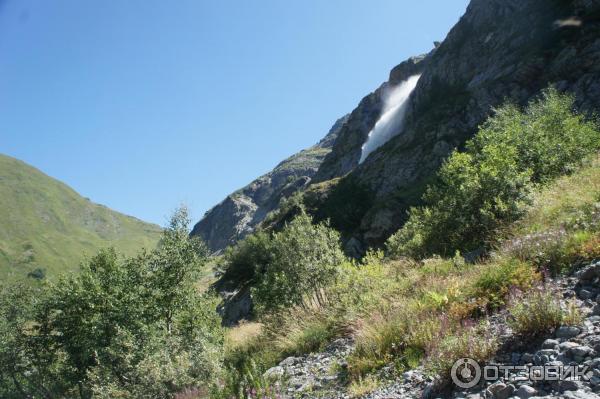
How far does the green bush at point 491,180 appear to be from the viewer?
661 inches

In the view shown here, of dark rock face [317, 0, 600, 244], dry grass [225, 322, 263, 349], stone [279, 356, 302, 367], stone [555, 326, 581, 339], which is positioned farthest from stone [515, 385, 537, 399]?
dark rock face [317, 0, 600, 244]

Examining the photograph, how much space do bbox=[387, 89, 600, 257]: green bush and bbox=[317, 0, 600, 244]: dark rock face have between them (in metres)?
36.7

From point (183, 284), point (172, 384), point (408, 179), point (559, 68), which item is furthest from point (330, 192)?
point (172, 384)

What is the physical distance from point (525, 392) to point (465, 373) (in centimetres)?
134

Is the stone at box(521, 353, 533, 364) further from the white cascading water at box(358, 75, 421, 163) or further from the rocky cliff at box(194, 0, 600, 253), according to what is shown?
the white cascading water at box(358, 75, 421, 163)

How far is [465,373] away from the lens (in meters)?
6.77

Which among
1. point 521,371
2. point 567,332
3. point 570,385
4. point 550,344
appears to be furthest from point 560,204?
point 570,385

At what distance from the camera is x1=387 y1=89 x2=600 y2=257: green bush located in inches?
661

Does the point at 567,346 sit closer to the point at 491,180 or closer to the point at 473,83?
the point at 491,180

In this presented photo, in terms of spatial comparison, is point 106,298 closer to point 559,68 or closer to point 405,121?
point 559,68

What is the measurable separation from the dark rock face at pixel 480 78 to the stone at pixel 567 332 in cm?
5733

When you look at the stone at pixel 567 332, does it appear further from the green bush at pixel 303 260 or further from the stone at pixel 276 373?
the green bush at pixel 303 260

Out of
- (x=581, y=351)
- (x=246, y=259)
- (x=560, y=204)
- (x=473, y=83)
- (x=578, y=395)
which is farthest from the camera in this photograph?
(x=246, y=259)

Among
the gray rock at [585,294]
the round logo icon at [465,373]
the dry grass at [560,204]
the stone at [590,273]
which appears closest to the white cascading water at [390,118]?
the dry grass at [560,204]
